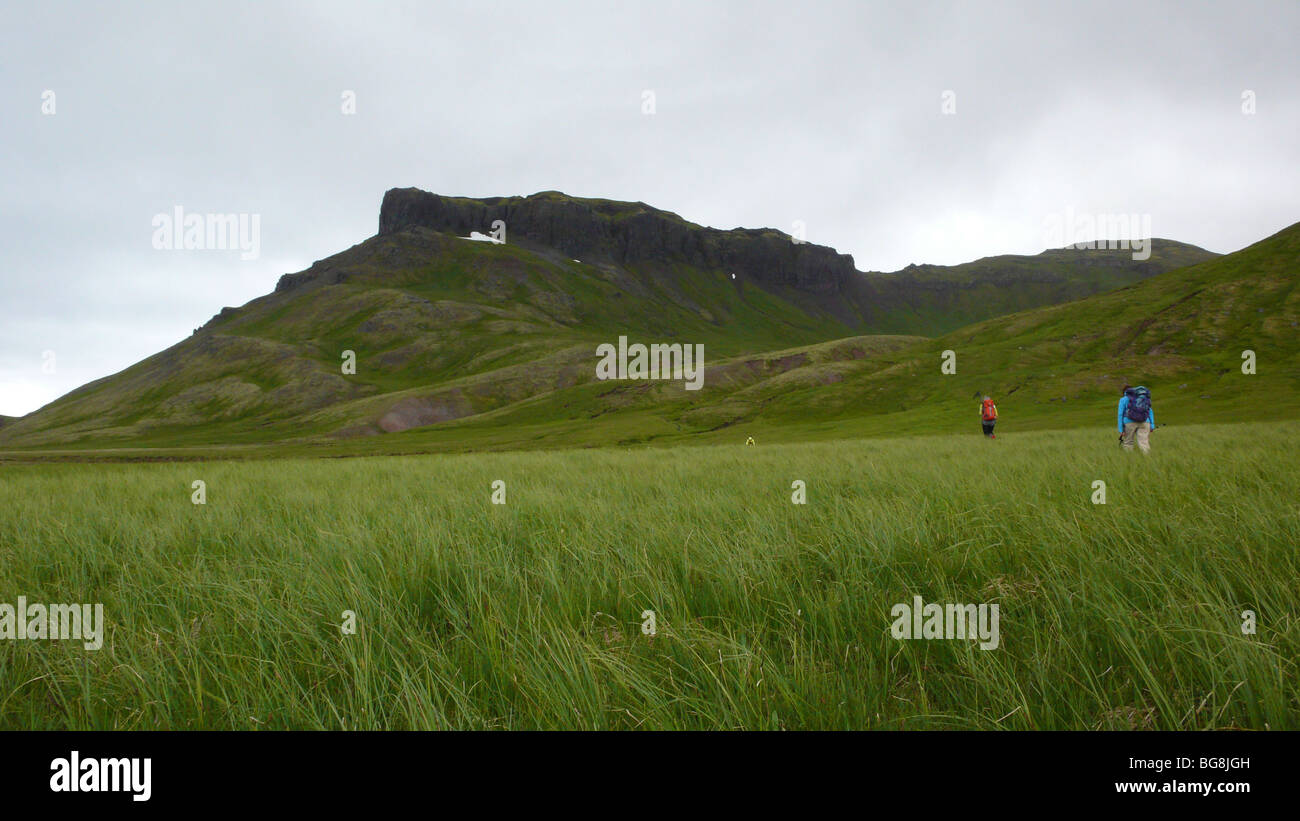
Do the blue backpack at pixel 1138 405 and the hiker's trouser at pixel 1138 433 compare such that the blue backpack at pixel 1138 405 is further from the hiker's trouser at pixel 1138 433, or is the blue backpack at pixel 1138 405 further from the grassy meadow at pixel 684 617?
the grassy meadow at pixel 684 617

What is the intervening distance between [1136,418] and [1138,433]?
1.48 ft

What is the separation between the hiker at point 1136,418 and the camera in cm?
1545

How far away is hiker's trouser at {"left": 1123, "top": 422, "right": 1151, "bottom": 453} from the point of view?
15.2 metres

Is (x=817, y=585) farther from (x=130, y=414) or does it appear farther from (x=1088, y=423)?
(x=130, y=414)

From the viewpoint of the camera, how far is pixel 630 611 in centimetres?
300

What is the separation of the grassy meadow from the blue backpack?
40.5ft
